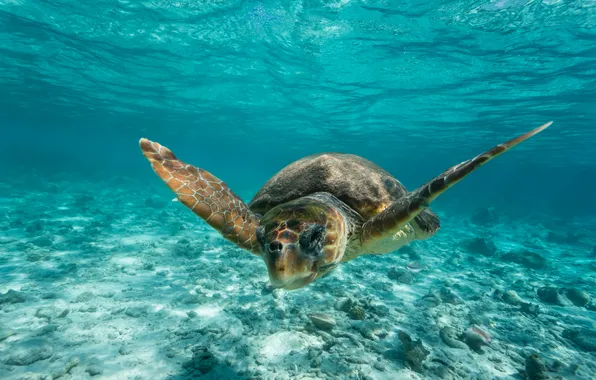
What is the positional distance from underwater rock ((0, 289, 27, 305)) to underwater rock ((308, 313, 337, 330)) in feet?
22.3

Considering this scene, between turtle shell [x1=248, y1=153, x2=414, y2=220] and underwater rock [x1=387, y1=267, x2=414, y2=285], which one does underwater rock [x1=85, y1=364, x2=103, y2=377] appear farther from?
underwater rock [x1=387, y1=267, x2=414, y2=285]

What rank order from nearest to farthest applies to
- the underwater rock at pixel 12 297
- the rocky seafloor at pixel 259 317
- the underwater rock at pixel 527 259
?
the rocky seafloor at pixel 259 317 → the underwater rock at pixel 12 297 → the underwater rock at pixel 527 259

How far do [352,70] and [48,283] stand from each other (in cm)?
1898

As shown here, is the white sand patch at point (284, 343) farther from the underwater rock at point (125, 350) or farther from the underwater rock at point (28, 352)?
the underwater rock at point (28, 352)

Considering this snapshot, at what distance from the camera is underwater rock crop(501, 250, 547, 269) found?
518 inches

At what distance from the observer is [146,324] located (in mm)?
5879

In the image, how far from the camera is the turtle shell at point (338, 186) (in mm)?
4508

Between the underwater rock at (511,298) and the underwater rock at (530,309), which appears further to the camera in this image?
the underwater rock at (511,298)

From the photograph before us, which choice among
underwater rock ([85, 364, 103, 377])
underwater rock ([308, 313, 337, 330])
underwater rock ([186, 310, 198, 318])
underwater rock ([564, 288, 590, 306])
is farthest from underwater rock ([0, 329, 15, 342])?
underwater rock ([564, 288, 590, 306])

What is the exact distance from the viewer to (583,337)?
6.51 metres

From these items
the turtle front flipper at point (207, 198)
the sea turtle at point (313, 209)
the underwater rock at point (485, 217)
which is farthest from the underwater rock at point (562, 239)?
the turtle front flipper at point (207, 198)

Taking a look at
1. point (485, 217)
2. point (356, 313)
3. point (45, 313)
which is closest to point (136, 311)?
point (45, 313)

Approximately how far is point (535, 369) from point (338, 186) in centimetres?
485

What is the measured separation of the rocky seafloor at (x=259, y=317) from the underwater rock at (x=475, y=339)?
21 mm
